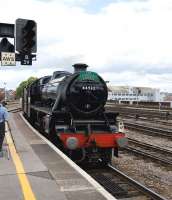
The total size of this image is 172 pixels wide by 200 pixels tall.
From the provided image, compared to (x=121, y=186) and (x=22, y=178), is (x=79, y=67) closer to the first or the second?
(x=121, y=186)

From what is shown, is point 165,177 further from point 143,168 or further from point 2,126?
point 2,126

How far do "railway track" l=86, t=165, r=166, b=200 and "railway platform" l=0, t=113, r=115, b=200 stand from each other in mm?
1128

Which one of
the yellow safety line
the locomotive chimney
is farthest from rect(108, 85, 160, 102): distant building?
the yellow safety line

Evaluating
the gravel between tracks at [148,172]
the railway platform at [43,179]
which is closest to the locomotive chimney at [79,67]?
the railway platform at [43,179]

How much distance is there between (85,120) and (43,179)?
17.5ft

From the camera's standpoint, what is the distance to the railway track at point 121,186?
9.48m

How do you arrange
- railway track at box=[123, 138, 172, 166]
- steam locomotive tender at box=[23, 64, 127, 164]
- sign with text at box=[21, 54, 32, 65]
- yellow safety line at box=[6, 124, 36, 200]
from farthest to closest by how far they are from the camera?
1. railway track at box=[123, 138, 172, 166]
2. steam locomotive tender at box=[23, 64, 127, 164]
3. sign with text at box=[21, 54, 32, 65]
4. yellow safety line at box=[6, 124, 36, 200]

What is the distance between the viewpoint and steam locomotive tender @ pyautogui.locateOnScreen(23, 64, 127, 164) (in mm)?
12906

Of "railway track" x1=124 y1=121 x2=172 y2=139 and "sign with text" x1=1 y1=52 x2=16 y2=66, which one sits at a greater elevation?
"sign with text" x1=1 y1=52 x2=16 y2=66

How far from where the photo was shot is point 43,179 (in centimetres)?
862

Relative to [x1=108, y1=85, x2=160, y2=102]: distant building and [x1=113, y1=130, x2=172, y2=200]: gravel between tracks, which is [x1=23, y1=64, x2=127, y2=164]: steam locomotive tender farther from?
[x1=108, y1=85, x2=160, y2=102]: distant building

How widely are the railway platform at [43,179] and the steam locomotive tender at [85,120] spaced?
1.04 meters

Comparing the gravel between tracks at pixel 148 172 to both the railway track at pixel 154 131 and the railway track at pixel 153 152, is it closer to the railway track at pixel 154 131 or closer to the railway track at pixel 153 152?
the railway track at pixel 153 152

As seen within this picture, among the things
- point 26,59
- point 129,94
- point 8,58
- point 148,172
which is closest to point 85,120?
point 148,172
